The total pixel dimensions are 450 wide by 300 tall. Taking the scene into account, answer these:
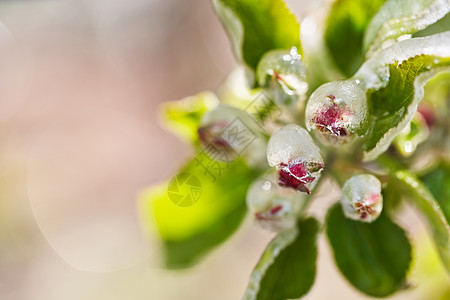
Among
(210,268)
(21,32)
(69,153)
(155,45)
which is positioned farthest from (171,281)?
(21,32)

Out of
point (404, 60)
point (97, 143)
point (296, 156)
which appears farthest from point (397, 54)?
point (97, 143)

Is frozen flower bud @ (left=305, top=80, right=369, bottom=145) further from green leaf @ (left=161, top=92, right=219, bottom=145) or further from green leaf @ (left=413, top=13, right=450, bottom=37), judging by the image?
green leaf @ (left=161, top=92, right=219, bottom=145)

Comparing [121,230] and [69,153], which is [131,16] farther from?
[121,230]

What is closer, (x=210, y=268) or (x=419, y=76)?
(x=419, y=76)

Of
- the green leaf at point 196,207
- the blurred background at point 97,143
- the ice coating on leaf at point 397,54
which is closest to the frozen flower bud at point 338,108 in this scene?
the ice coating on leaf at point 397,54

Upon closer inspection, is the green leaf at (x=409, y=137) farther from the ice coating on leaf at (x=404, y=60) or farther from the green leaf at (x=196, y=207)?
the green leaf at (x=196, y=207)

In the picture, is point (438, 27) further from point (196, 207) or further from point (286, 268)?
point (196, 207)
